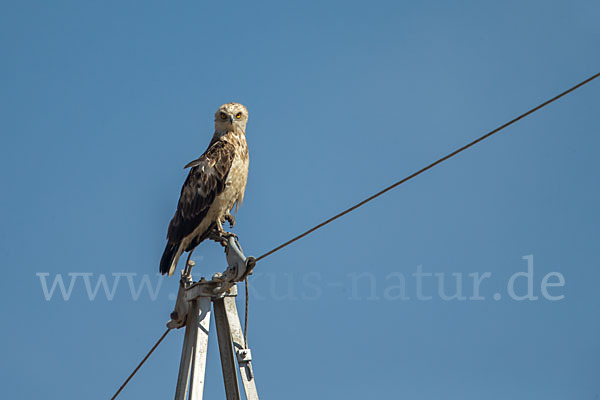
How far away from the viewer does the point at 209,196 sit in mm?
7223

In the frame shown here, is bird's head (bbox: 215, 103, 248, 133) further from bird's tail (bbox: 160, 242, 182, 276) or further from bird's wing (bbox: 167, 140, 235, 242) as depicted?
bird's tail (bbox: 160, 242, 182, 276)

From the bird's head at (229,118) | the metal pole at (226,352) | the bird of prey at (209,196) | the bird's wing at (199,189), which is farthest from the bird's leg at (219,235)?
the bird's head at (229,118)

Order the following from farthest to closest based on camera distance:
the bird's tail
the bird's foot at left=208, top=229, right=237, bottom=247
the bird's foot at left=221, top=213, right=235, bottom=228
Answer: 1. the bird's foot at left=221, top=213, right=235, bottom=228
2. the bird's tail
3. the bird's foot at left=208, top=229, right=237, bottom=247

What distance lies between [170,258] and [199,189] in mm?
704

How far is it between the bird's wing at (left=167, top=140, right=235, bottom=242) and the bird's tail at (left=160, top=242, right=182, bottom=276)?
0.06 meters

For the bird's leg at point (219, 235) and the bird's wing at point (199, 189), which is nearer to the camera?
the bird's leg at point (219, 235)

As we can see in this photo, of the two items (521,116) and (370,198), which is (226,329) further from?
(521,116)

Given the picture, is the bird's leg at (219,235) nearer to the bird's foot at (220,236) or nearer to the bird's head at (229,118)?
the bird's foot at (220,236)

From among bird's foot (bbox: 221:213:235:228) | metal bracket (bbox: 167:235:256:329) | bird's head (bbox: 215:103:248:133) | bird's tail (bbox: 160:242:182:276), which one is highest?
bird's head (bbox: 215:103:248:133)

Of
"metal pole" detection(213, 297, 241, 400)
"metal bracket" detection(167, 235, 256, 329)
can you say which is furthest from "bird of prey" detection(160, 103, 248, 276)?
"metal pole" detection(213, 297, 241, 400)

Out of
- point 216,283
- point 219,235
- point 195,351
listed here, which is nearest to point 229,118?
point 219,235

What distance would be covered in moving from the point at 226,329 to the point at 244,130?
275 centimetres

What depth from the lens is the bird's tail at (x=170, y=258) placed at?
22.5 ft

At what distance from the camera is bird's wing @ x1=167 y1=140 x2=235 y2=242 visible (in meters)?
7.05
